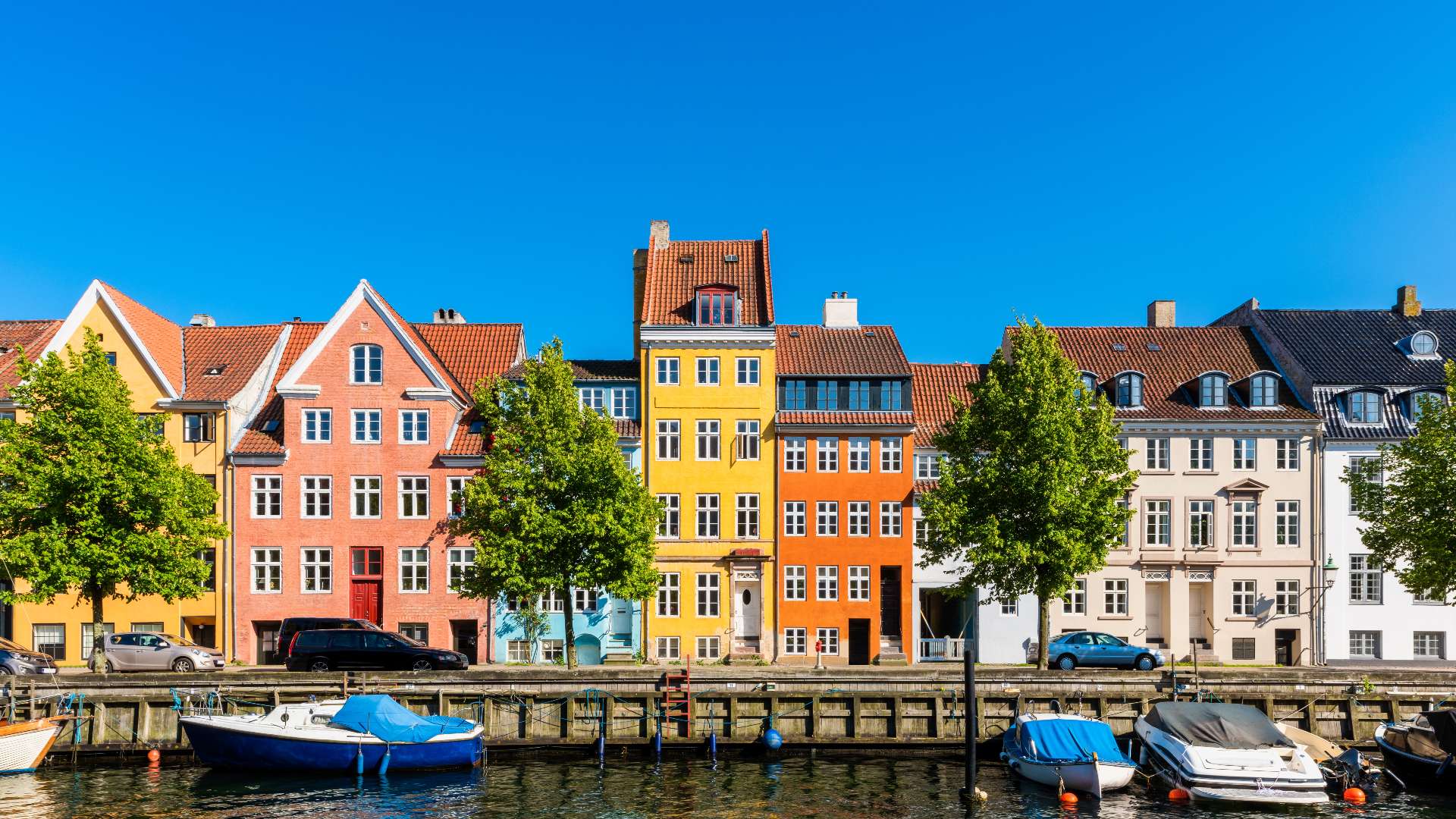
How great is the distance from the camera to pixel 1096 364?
55.9 metres

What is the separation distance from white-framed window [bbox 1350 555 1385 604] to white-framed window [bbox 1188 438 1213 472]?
8.07 meters

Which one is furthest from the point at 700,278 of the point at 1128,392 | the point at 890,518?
the point at 1128,392

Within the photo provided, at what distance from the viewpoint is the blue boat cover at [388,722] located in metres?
33.1

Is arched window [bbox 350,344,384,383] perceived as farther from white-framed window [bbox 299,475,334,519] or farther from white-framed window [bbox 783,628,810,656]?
white-framed window [bbox 783,628,810,656]

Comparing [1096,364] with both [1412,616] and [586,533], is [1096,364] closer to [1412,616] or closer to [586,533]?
[1412,616]

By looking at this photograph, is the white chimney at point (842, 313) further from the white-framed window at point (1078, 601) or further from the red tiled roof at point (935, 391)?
the white-framed window at point (1078, 601)

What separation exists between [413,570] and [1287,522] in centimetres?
4103

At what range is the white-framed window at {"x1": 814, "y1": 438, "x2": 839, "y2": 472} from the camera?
51.4 m

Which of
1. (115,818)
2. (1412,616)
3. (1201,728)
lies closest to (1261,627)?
(1412,616)

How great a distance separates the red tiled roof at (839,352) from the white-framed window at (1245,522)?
1702cm

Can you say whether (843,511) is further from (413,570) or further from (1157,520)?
(413,570)

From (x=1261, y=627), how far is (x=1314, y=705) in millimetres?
15130

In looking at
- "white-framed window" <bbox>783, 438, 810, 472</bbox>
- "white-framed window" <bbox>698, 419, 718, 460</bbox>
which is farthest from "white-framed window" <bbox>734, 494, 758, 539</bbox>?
"white-framed window" <bbox>698, 419, 718, 460</bbox>

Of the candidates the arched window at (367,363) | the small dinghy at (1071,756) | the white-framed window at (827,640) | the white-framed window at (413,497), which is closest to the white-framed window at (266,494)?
the white-framed window at (413,497)
